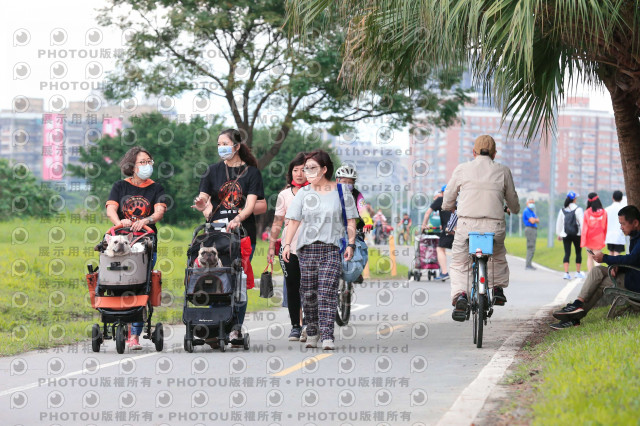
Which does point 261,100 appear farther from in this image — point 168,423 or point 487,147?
point 168,423

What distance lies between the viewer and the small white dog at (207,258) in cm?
974

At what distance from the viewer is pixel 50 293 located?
1599 centimetres

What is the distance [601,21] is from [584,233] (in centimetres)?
1319

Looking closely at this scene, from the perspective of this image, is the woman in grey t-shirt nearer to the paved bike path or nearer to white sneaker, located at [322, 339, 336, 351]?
white sneaker, located at [322, 339, 336, 351]

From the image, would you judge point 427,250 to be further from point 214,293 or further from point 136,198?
point 214,293

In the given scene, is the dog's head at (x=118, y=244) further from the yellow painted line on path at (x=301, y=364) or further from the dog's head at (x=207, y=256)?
the yellow painted line on path at (x=301, y=364)

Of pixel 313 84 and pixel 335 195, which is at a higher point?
pixel 313 84

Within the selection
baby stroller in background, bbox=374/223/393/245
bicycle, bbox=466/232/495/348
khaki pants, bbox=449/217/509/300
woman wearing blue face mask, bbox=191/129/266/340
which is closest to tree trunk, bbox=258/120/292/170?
woman wearing blue face mask, bbox=191/129/266/340

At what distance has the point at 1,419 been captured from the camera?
21.3ft

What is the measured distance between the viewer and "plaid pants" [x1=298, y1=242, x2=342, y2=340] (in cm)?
1027

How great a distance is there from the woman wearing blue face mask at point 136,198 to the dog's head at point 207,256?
70 centimetres

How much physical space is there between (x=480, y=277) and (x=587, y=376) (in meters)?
3.56

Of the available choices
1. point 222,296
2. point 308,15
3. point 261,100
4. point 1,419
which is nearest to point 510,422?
point 1,419

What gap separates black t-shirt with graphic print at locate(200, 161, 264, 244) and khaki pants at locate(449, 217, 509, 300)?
2.06m
